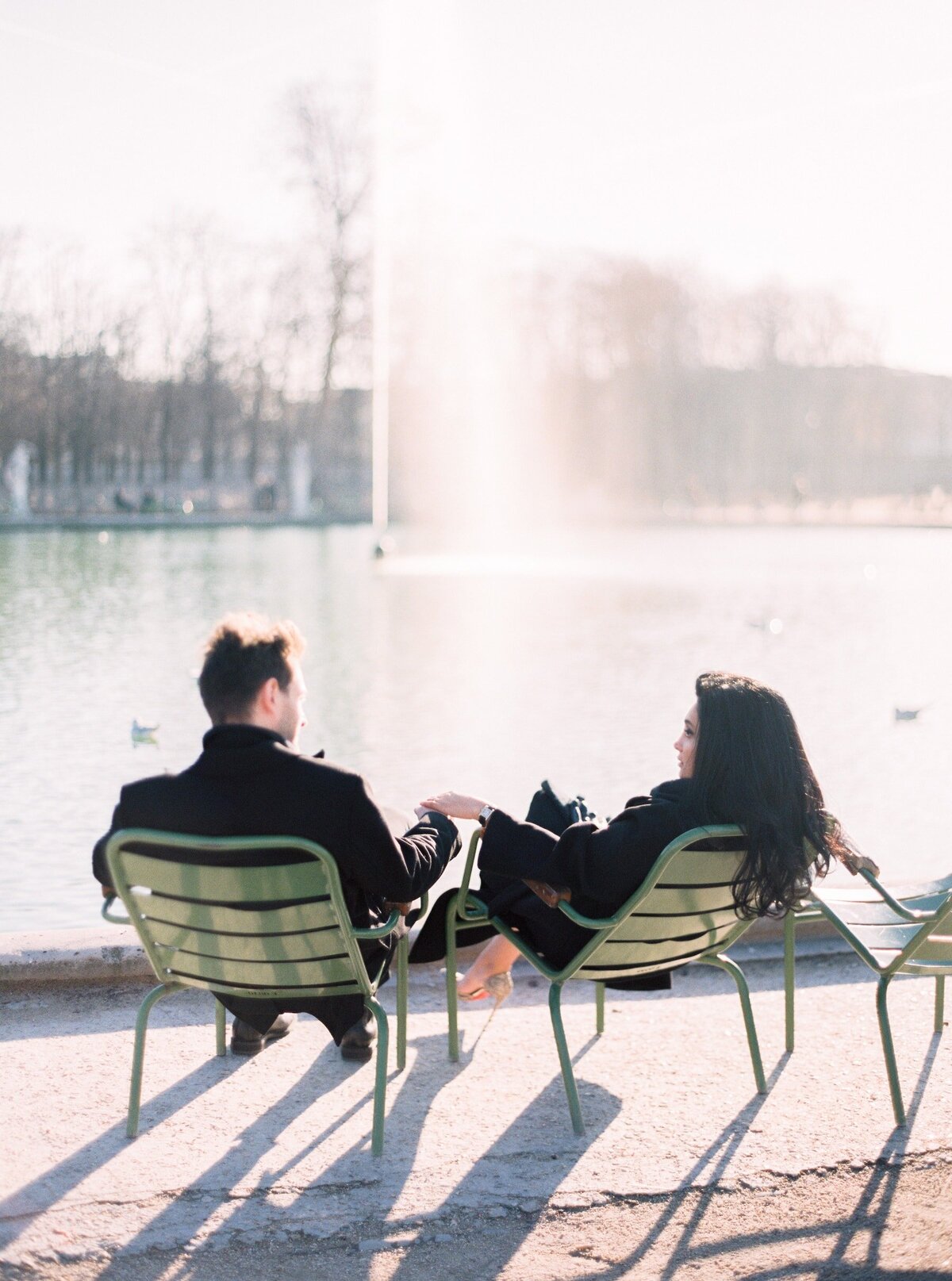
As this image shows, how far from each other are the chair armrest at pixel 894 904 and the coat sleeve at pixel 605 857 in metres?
0.52

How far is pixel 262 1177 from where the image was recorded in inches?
132

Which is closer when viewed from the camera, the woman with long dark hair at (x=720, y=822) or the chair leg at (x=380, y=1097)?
the chair leg at (x=380, y=1097)

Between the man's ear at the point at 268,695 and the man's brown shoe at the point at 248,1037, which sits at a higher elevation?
the man's ear at the point at 268,695

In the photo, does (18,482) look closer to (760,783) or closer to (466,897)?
(466,897)

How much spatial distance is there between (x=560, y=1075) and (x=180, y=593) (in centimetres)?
1892

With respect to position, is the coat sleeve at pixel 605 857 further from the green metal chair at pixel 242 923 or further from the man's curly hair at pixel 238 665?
the man's curly hair at pixel 238 665

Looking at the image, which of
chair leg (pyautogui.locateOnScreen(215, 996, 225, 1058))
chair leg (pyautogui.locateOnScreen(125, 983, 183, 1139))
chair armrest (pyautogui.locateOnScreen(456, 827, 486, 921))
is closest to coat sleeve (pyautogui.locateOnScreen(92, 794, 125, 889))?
chair leg (pyautogui.locateOnScreen(125, 983, 183, 1139))

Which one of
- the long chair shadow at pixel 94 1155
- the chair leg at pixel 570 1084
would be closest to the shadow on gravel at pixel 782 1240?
the chair leg at pixel 570 1084

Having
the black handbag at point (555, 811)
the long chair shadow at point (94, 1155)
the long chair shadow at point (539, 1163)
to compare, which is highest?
the black handbag at point (555, 811)

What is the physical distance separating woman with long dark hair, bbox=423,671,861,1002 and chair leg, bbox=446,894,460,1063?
0.40 metres

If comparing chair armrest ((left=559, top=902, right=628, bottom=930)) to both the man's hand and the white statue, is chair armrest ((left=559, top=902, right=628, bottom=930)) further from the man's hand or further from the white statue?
the white statue

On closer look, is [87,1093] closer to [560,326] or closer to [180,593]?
[180,593]

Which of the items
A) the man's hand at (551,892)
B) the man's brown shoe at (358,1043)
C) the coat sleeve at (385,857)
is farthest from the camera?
the man's brown shoe at (358,1043)

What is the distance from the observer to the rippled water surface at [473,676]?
9.11 meters
